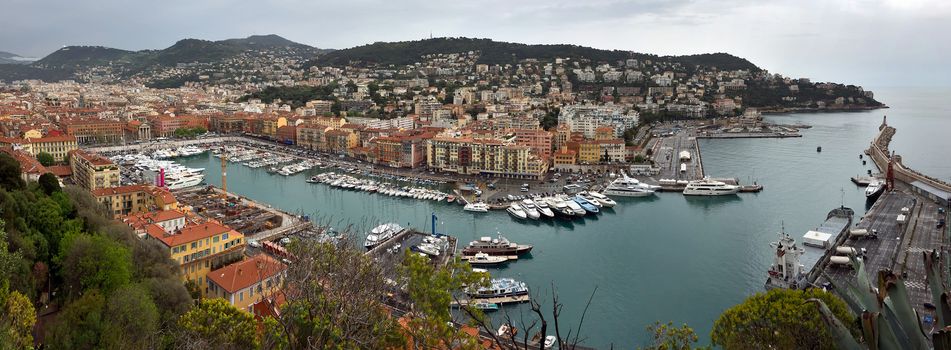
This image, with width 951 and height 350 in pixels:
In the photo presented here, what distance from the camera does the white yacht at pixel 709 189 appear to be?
13.0m

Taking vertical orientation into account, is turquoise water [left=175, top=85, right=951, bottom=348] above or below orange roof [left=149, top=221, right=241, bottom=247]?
below

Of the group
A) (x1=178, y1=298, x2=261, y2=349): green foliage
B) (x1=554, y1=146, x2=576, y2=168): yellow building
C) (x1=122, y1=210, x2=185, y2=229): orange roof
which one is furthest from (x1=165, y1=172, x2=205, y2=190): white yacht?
(x1=178, y1=298, x2=261, y2=349): green foliage

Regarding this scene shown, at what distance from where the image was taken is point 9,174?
643 centimetres

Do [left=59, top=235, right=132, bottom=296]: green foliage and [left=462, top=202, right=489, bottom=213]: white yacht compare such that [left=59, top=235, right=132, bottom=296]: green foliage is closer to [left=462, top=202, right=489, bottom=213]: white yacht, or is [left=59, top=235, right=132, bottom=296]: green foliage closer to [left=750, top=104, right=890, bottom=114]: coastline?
[left=462, top=202, right=489, bottom=213]: white yacht

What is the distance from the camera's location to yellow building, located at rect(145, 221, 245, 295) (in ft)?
21.7

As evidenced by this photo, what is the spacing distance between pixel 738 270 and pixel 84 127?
2088 cm

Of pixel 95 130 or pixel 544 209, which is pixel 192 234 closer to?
pixel 544 209

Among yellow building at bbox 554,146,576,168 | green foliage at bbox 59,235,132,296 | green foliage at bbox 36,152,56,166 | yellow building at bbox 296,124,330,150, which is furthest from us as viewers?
yellow building at bbox 296,124,330,150

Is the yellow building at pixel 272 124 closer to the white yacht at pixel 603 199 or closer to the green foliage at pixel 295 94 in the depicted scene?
the green foliage at pixel 295 94

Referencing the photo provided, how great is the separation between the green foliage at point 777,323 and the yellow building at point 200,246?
5099 mm

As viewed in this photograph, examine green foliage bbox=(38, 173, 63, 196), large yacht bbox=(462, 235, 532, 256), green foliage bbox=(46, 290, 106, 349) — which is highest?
green foliage bbox=(38, 173, 63, 196)

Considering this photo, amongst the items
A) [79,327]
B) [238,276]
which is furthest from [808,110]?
[79,327]

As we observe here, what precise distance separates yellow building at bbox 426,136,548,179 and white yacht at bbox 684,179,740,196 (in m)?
3.40

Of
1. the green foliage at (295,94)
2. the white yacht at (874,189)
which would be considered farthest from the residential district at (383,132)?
the white yacht at (874,189)
